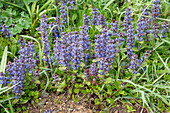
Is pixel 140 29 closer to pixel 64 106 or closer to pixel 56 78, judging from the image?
pixel 56 78

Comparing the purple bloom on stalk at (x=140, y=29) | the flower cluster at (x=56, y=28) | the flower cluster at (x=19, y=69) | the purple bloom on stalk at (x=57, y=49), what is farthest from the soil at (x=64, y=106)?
the flower cluster at (x=56, y=28)

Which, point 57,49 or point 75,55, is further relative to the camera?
point 57,49

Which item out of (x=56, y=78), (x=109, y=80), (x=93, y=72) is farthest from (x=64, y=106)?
(x=109, y=80)

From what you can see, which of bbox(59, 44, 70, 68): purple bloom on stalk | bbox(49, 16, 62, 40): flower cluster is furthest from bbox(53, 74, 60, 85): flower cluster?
bbox(49, 16, 62, 40): flower cluster

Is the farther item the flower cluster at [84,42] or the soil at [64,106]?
the flower cluster at [84,42]

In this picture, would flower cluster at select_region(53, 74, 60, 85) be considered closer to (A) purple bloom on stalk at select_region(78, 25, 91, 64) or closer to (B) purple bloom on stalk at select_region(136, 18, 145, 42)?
(A) purple bloom on stalk at select_region(78, 25, 91, 64)

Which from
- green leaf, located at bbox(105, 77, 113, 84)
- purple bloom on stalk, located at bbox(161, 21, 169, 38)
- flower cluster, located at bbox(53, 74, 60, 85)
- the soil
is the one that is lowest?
the soil

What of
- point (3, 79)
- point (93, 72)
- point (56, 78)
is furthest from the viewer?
point (56, 78)

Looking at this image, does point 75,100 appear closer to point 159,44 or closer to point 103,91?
point 103,91

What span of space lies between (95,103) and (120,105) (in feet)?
1.49

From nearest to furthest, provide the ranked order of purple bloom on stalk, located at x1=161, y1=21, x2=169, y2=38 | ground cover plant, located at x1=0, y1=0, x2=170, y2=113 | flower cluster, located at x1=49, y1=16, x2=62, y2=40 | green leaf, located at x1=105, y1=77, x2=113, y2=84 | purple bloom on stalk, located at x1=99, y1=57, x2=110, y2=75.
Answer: purple bloom on stalk, located at x1=99, y1=57, x2=110, y2=75 < ground cover plant, located at x1=0, y1=0, x2=170, y2=113 < green leaf, located at x1=105, y1=77, x2=113, y2=84 < purple bloom on stalk, located at x1=161, y1=21, x2=169, y2=38 < flower cluster, located at x1=49, y1=16, x2=62, y2=40

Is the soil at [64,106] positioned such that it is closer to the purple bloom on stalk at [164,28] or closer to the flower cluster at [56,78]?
the flower cluster at [56,78]

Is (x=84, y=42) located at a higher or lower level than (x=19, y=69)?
higher

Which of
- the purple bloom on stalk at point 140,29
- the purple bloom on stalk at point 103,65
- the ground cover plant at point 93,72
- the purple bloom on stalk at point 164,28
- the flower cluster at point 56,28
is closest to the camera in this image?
the purple bloom on stalk at point 103,65
